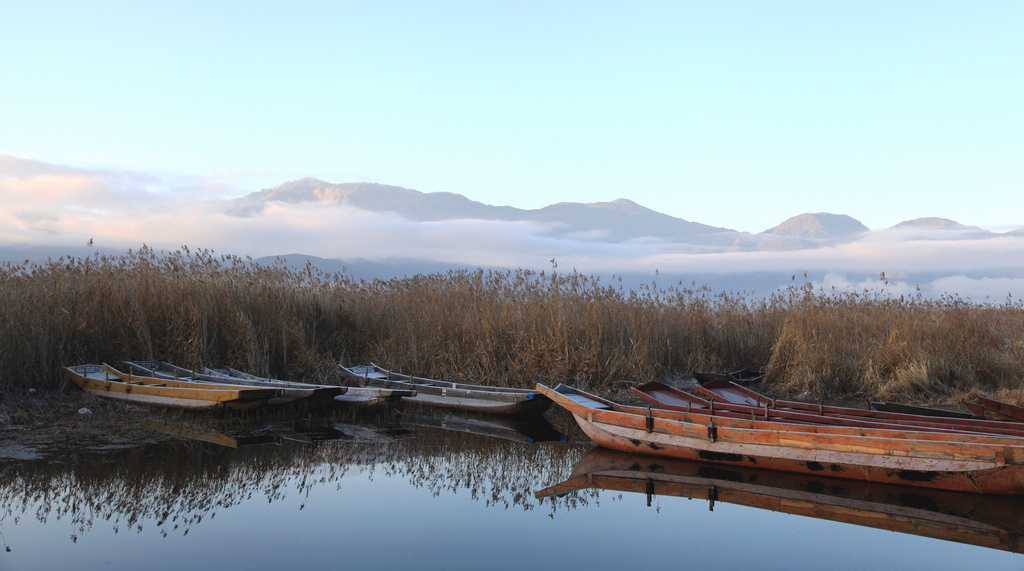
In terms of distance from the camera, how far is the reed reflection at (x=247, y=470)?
5781 mm

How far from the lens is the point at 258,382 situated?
33.0ft

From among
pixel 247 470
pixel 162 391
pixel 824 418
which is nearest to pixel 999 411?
pixel 824 418

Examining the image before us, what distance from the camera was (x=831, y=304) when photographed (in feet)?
44.9

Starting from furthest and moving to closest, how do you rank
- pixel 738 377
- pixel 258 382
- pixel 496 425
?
pixel 738 377
pixel 258 382
pixel 496 425

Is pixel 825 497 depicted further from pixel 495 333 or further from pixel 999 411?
pixel 495 333

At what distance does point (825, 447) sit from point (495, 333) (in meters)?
6.20

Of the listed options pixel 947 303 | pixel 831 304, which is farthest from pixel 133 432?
pixel 947 303

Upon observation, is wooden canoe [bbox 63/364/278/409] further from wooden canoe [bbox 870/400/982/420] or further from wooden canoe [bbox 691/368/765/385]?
wooden canoe [bbox 870/400/982/420]

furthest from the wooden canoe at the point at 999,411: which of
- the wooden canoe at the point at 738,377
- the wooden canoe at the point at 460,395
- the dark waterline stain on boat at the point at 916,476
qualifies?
the wooden canoe at the point at 460,395

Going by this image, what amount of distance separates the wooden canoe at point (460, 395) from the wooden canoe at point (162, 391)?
2322 millimetres

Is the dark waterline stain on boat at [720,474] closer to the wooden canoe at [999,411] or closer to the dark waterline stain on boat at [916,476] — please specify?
the dark waterline stain on boat at [916,476]

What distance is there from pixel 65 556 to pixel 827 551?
5.55 meters

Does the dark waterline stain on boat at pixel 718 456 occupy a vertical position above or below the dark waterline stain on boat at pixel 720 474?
above

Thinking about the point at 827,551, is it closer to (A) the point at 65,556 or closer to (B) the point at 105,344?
(A) the point at 65,556
